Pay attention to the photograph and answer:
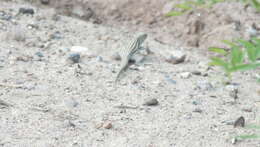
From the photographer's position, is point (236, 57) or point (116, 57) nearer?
point (236, 57)

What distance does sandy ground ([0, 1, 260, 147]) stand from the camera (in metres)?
3.07

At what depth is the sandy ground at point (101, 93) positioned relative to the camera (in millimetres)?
3066

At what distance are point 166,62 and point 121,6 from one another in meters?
1.21

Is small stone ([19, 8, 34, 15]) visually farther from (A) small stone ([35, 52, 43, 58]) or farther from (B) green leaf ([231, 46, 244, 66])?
(B) green leaf ([231, 46, 244, 66])

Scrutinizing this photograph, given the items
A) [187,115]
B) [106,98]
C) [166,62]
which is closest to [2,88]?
[106,98]

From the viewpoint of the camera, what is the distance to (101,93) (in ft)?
12.0

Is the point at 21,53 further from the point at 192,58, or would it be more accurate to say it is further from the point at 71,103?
the point at 192,58

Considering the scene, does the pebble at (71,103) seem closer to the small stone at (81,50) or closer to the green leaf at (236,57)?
the small stone at (81,50)

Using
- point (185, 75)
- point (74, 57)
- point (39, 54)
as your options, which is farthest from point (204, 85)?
point (39, 54)

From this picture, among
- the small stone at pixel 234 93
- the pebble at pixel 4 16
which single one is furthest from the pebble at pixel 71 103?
the pebble at pixel 4 16

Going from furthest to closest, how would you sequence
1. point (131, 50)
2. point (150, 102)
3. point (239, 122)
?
point (131, 50) → point (150, 102) → point (239, 122)

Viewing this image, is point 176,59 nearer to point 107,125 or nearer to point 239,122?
point 239,122

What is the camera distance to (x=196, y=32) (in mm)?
5238

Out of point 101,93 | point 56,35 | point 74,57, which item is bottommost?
point 101,93
